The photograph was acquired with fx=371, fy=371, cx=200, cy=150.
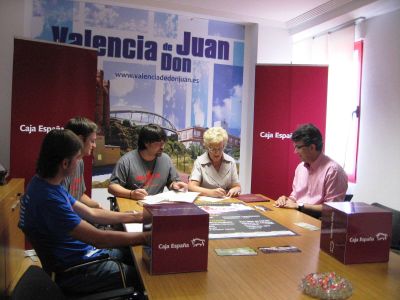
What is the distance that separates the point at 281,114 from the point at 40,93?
2659 mm

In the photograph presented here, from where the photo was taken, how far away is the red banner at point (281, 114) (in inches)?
174

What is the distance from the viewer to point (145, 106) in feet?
15.0

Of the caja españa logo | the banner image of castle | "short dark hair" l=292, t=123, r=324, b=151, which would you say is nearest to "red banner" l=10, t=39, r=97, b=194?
the banner image of castle

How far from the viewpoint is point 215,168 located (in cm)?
341

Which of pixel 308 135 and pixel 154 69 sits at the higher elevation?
pixel 154 69

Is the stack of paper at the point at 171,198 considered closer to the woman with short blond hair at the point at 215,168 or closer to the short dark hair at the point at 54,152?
the woman with short blond hair at the point at 215,168

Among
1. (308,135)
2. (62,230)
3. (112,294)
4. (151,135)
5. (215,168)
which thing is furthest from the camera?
(215,168)

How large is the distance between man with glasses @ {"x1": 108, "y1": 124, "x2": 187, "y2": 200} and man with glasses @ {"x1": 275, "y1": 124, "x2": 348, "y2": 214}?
966 mm

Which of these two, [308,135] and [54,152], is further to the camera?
[308,135]

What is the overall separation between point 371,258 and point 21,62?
3.22 meters

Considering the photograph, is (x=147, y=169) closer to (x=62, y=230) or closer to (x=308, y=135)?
(x=308, y=135)

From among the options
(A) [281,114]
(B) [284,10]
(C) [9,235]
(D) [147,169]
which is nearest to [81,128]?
(D) [147,169]

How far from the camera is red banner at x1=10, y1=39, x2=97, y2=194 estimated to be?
340cm

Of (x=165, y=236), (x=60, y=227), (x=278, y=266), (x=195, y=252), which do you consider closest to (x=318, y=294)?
(x=278, y=266)
